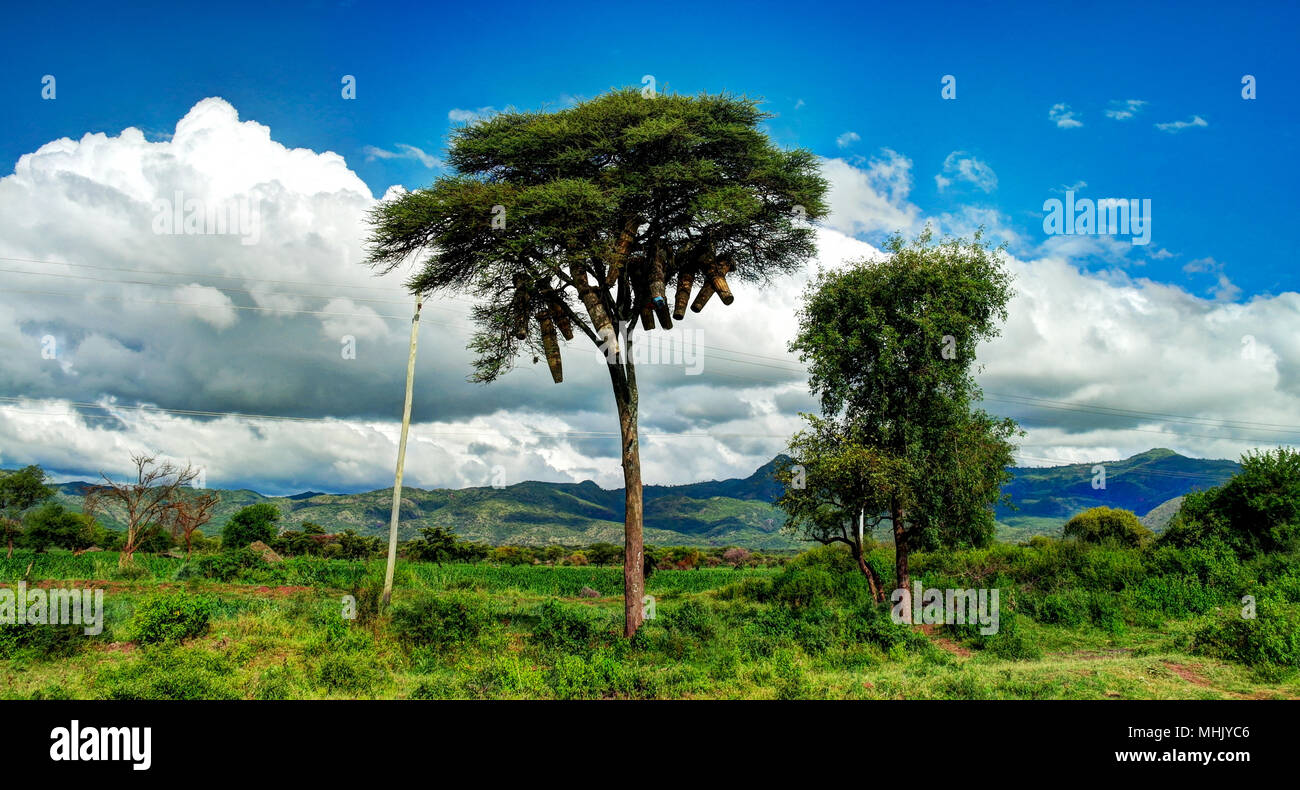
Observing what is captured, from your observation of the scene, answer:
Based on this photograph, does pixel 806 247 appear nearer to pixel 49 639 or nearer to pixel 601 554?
pixel 49 639

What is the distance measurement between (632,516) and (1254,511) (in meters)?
25.6

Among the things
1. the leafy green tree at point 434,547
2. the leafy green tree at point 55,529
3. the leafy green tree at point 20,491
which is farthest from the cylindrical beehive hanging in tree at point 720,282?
the leafy green tree at point 20,491

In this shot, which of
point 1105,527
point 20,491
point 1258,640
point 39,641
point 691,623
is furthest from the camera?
point 20,491

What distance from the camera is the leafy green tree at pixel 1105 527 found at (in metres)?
48.4

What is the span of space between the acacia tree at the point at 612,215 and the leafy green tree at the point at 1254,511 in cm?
2165

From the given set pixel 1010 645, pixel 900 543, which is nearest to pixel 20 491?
pixel 900 543

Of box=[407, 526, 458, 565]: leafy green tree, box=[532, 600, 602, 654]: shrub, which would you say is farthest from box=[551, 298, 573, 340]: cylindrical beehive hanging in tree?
Result: box=[407, 526, 458, 565]: leafy green tree

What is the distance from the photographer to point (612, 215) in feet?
64.2

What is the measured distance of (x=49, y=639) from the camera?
1540cm

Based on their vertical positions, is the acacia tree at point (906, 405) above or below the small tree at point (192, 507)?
above

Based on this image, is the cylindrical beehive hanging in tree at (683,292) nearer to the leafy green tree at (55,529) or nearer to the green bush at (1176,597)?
the green bush at (1176,597)

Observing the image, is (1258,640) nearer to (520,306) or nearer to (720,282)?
(720,282)

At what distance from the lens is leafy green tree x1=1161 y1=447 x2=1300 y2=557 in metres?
26.7
